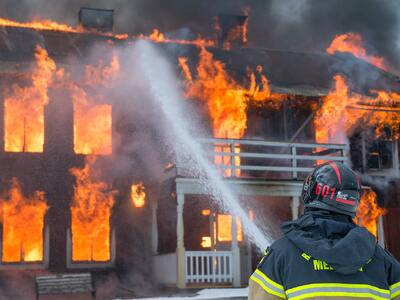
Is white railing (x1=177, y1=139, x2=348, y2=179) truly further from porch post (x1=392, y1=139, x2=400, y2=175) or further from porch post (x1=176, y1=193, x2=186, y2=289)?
porch post (x1=392, y1=139, x2=400, y2=175)

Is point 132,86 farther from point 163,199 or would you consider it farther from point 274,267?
point 274,267

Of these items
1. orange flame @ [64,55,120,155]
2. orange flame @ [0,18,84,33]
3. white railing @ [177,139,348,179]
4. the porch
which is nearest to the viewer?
the porch

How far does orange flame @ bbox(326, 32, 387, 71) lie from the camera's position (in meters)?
24.2

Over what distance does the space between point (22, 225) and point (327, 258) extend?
16176mm

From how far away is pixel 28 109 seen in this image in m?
18.5

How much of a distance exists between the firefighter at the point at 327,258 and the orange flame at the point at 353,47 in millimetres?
22143

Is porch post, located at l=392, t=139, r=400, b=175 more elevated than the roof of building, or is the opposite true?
the roof of building

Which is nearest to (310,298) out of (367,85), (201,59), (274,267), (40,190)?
(274,267)

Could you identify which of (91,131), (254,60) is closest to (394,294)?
(91,131)

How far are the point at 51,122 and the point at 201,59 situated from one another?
477cm

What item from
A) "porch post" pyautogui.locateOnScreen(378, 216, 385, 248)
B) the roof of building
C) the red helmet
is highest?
the roof of building

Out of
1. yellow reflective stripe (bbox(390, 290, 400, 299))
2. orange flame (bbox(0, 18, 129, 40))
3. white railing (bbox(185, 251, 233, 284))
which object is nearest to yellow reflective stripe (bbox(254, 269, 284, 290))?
yellow reflective stripe (bbox(390, 290, 400, 299))

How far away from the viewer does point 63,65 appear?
18547 millimetres

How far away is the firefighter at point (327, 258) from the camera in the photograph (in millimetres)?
2693
